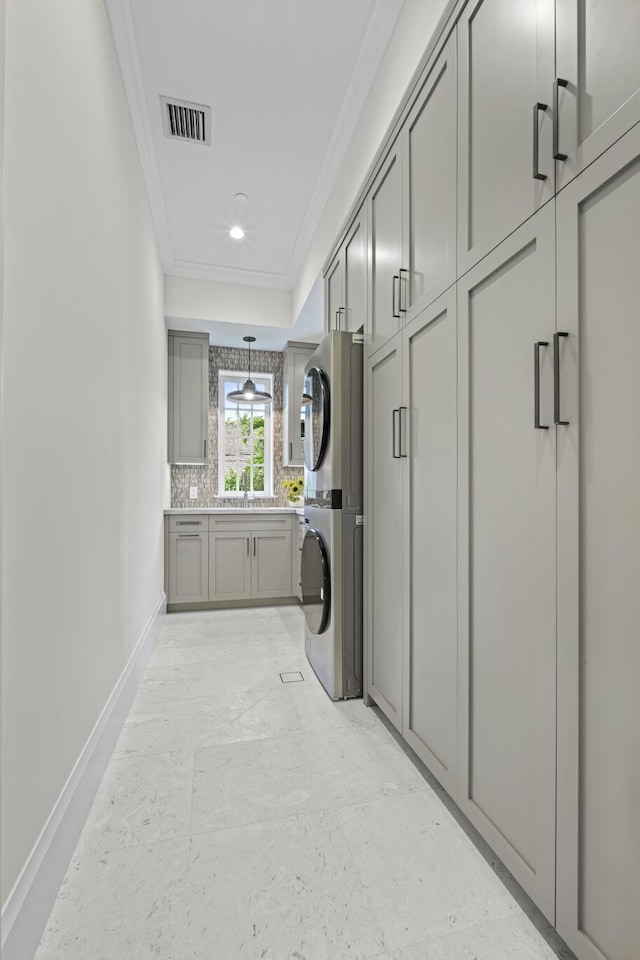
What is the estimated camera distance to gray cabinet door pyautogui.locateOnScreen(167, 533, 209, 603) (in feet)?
13.4

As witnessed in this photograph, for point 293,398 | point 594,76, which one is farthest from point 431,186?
point 293,398

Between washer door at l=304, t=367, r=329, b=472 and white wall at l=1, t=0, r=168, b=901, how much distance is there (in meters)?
0.97

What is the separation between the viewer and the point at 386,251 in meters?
2.08

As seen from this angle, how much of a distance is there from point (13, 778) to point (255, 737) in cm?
118

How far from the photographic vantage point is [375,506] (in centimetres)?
222

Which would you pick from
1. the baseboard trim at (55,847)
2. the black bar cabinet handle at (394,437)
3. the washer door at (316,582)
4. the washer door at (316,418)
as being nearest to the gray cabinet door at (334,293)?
the washer door at (316,418)

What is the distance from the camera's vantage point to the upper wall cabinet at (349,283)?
2404 millimetres

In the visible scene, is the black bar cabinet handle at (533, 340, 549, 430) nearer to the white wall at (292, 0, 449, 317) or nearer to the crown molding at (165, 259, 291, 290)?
the white wall at (292, 0, 449, 317)

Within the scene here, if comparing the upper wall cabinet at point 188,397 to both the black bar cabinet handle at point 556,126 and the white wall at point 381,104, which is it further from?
the black bar cabinet handle at point 556,126

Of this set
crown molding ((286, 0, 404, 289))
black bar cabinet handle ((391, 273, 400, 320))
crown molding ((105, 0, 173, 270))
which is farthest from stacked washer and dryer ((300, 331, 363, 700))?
crown molding ((105, 0, 173, 270))

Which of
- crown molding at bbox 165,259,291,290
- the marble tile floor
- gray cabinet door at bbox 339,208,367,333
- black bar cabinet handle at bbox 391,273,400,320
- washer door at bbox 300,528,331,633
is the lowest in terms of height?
the marble tile floor

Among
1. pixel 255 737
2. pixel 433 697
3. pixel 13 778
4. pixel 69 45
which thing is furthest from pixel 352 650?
pixel 69 45

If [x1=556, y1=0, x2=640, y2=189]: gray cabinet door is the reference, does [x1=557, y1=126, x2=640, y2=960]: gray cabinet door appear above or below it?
below

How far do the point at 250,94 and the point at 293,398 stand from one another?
2.61 metres
